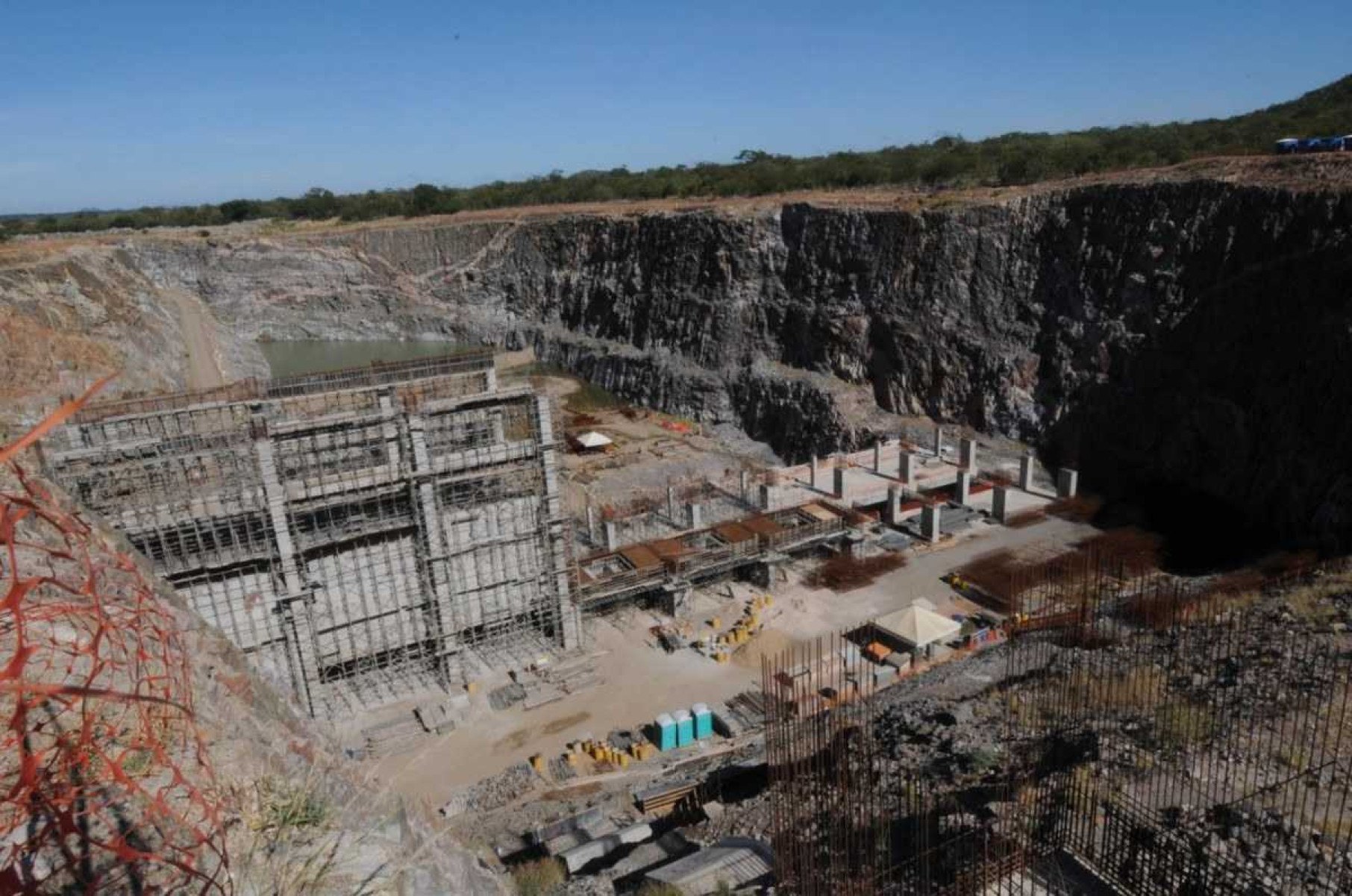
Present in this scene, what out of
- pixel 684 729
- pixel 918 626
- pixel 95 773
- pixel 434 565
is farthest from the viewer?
pixel 918 626

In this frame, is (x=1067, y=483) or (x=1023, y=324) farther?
(x=1023, y=324)

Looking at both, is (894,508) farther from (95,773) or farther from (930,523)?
(95,773)

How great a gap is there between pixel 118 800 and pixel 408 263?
66457 millimetres

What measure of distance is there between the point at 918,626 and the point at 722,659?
454 cm

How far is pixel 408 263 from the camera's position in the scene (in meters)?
66.8

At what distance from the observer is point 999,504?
2709 centimetres

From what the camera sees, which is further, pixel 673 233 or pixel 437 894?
pixel 673 233

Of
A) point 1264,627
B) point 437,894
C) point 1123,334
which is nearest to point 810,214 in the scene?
point 1123,334

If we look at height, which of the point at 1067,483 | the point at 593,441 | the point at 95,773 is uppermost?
the point at 95,773

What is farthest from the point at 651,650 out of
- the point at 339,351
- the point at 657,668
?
the point at 339,351

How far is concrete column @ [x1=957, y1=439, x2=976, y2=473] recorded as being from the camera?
30.7 metres

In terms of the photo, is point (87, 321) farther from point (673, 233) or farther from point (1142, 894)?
point (1142, 894)

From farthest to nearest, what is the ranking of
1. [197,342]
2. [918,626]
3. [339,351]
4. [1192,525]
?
[339,351], [197,342], [1192,525], [918,626]

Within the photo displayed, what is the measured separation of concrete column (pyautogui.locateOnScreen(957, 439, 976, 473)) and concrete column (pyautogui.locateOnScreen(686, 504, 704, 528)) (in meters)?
10.8
